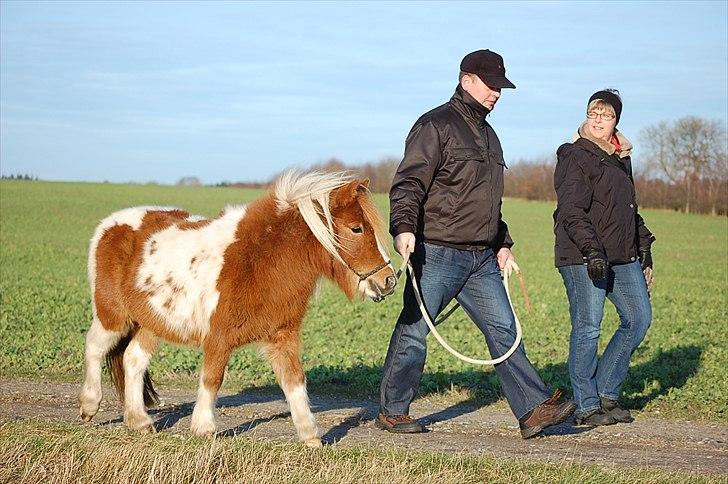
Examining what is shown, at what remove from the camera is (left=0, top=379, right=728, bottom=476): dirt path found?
289 inches

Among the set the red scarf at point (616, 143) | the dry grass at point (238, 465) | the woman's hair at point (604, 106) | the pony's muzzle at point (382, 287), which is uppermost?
the woman's hair at point (604, 106)

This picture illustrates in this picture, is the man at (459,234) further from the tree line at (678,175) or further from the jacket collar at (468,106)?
the tree line at (678,175)

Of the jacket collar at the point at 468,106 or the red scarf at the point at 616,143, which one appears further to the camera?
the red scarf at the point at 616,143

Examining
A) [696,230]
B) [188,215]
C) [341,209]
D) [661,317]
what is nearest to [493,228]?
[341,209]

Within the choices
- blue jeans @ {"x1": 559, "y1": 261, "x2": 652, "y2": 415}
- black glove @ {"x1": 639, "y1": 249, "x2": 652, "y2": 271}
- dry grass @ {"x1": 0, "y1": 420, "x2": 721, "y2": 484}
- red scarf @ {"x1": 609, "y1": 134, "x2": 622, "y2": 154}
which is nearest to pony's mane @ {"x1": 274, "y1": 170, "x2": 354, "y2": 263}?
dry grass @ {"x1": 0, "y1": 420, "x2": 721, "y2": 484}

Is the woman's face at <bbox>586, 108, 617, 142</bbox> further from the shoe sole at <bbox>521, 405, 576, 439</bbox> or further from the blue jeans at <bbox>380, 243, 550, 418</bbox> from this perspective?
the shoe sole at <bbox>521, 405, 576, 439</bbox>

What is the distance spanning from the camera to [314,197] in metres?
7.09

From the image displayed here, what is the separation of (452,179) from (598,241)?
159 cm

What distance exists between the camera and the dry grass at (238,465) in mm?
5910

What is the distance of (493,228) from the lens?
7.73 m

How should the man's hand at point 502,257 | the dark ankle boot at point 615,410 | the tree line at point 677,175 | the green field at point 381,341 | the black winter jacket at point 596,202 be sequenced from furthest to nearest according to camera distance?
the tree line at point 677,175 → the green field at point 381,341 → the dark ankle boot at point 615,410 → the black winter jacket at point 596,202 → the man's hand at point 502,257

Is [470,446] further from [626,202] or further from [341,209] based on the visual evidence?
[626,202]

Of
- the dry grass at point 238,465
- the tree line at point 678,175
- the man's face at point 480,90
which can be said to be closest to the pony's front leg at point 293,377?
the dry grass at point 238,465

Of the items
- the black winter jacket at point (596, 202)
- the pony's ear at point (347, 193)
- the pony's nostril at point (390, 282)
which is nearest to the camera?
the pony's nostril at point (390, 282)
